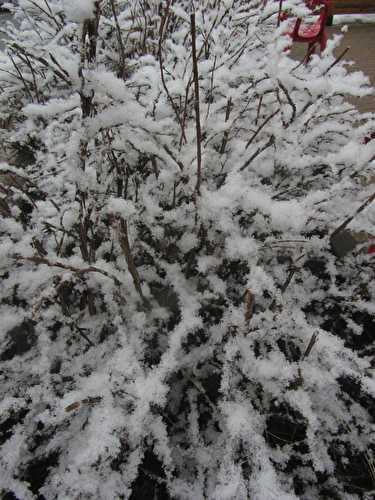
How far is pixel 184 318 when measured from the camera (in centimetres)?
114

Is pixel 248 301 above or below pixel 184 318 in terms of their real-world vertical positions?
above

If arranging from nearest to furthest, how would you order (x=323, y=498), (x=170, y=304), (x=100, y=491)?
1. (x=100, y=491)
2. (x=323, y=498)
3. (x=170, y=304)

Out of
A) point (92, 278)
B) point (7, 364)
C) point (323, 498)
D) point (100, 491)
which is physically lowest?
point (323, 498)

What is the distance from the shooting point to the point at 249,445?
959mm

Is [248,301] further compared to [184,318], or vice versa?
[184,318]

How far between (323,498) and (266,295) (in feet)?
2.28

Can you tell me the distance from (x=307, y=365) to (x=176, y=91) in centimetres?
106

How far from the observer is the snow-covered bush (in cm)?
95

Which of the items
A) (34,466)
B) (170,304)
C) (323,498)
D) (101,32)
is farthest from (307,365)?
(101,32)

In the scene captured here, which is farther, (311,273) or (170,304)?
(311,273)

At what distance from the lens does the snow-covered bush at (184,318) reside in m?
0.95

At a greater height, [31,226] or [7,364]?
[31,226]

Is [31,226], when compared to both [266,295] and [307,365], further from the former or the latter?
[307,365]

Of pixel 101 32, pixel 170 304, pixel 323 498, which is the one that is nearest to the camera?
pixel 323 498
